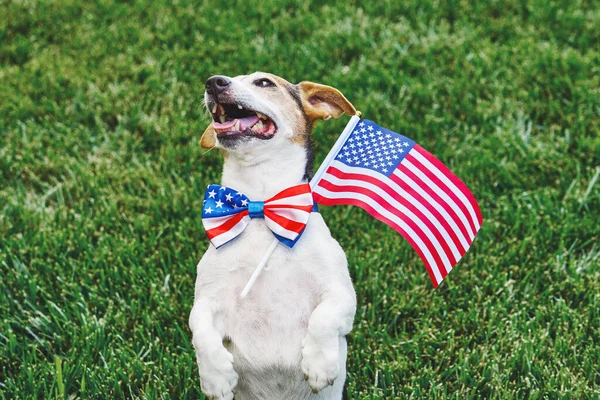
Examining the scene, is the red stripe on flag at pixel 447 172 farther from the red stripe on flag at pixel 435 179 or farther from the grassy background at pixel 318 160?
the grassy background at pixel 318 160

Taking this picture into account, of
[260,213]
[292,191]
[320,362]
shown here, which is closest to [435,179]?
[292,191]

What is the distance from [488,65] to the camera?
20.1ft

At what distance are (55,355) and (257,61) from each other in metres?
3.26

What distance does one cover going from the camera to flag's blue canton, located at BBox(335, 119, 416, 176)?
3268 mm

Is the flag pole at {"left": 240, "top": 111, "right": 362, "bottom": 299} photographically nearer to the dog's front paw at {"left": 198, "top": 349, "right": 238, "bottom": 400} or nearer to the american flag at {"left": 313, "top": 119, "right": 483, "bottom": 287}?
the american flag at {"left": 313, "top": 119, "right": 483, "bottom": 287}

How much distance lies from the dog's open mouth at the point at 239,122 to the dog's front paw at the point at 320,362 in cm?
82

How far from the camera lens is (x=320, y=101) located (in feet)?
11.3

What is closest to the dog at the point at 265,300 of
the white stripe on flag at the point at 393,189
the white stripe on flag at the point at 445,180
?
the white stripe on flag at the point at 393,189

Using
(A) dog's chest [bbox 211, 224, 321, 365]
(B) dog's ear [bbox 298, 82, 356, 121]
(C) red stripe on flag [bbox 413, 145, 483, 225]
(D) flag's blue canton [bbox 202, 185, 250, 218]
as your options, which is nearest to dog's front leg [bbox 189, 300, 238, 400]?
(A) dog's chest [bbox 211, 224, 321, 365]

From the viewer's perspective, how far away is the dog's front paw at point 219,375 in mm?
2691

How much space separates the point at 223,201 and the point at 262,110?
39 centimetres

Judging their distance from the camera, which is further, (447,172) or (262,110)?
(447,172)

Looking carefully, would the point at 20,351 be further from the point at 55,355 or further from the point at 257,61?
the point at 257,61

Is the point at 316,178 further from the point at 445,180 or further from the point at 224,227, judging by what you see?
the point at 445,180
